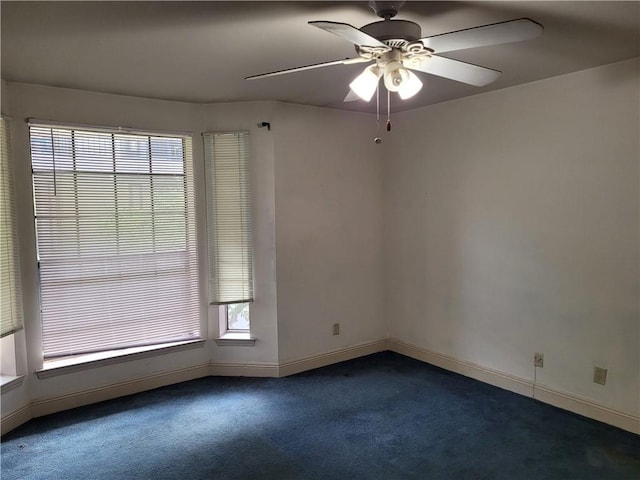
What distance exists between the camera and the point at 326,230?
4.10m

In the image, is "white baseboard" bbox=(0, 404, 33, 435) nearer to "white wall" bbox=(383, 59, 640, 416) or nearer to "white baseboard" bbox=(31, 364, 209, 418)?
"white baseboard" bbox=(31, 364, 209, 418)

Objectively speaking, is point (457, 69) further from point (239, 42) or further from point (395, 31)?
point (239, 42)

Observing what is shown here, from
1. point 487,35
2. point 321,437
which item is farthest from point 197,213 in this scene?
point 487,35

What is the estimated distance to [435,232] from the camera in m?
4.05

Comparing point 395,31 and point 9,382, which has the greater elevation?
point 395,31

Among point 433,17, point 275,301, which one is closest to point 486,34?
point 433,17

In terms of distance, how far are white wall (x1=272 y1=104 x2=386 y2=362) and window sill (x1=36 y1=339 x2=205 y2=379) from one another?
880mm

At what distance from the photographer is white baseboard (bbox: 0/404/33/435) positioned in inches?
117

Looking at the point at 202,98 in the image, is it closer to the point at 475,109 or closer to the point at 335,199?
the point at 335,199

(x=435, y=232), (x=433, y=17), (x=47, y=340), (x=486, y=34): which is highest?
(x=433, y=17)

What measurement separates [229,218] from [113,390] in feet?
5.34

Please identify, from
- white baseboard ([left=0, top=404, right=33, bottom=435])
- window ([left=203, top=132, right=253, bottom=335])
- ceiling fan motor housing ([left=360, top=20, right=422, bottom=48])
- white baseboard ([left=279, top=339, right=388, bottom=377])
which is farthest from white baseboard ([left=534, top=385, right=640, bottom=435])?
white baseboard ([left=0, top=404, right=33, bottom=435])

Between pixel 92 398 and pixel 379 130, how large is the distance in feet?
11.1

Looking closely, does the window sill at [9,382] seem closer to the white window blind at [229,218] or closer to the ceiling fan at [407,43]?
the white window blind at [229,218]
